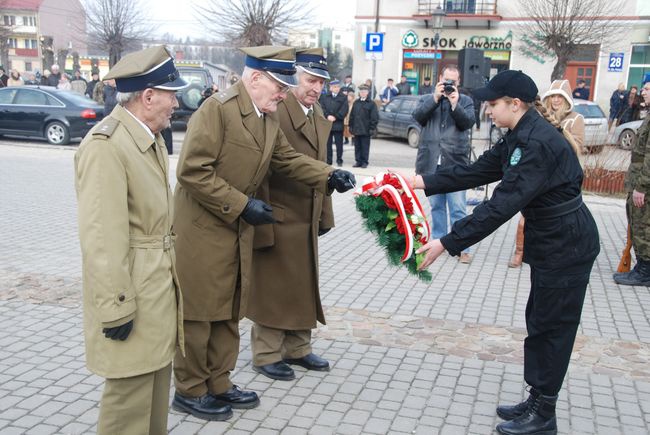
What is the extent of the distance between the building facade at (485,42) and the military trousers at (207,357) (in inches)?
1151

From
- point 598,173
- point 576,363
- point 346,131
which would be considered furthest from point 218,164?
point 346,131

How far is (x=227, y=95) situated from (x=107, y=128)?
3.85 feet

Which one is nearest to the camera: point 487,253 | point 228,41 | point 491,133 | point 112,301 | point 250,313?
point 112,301

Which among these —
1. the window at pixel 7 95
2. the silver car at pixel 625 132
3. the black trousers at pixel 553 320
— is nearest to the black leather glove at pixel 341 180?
the black trousers at pixel 553 320

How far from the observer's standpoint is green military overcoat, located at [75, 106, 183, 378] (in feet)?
9.02

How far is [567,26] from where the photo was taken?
2650 centimetres

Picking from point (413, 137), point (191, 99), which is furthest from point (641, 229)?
point (191, 99)

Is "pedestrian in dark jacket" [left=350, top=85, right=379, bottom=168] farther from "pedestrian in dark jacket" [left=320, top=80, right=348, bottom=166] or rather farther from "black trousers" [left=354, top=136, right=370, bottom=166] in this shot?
"pedestrian in dark jacket" [left=320, top=80, right=348, bottom=166]

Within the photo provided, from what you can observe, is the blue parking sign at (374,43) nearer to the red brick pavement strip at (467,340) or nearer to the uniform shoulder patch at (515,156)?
the red brick pavement strip at (467,340)

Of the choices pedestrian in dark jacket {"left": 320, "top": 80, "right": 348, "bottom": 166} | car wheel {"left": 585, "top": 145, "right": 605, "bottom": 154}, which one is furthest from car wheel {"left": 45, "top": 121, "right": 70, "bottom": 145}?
car wheel {"left": 585, "top": 145, "right": 605, "bottom": 154}

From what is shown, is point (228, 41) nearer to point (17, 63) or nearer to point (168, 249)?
point (168, 249)

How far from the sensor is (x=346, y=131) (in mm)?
18234

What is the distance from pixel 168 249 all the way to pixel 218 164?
0.91 metres

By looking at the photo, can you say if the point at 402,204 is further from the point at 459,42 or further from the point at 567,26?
the point at 459,42
